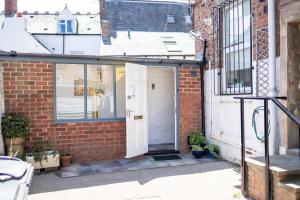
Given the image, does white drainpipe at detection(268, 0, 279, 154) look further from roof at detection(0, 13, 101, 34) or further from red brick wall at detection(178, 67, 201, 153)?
roof at detection(0, 13, 101, 34)

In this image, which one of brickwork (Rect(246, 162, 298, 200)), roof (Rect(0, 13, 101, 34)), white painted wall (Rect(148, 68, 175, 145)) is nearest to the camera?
brickwork (Rect(246, 162, 298, 200))

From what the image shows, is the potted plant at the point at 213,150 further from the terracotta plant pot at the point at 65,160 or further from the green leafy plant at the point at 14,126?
the green leafy plant at the point at 14,126

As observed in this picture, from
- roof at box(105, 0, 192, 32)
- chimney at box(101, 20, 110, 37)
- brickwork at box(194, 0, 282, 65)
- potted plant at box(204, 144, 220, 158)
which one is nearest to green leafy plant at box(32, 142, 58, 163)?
potted plant at box(204, 144, 220, 158)

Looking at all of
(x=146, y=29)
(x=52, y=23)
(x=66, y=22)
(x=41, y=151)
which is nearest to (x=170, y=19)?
(x=146, y=29)

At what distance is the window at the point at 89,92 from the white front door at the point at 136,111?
0.39 m

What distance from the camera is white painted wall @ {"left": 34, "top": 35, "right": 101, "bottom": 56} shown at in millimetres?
18578

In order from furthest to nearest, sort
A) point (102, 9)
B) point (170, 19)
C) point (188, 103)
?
point (170, 19) < point (102, 9) < point (188, 103)

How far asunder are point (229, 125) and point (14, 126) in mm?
4364

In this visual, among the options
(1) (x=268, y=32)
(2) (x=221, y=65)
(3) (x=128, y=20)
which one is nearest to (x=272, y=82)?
(1) (x=268, y=32)

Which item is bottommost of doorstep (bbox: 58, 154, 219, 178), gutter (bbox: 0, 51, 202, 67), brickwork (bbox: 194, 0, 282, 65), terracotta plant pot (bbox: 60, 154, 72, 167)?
doorstep (bbox: 58, 154, 219, 178)

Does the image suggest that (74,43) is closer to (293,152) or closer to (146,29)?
(146,29)

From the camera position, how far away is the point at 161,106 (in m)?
9.42

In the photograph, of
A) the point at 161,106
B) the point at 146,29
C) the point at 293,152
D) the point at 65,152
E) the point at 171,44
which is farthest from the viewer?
the point at 146,29

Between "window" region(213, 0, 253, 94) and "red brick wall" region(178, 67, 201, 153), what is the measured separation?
2.84 ft
